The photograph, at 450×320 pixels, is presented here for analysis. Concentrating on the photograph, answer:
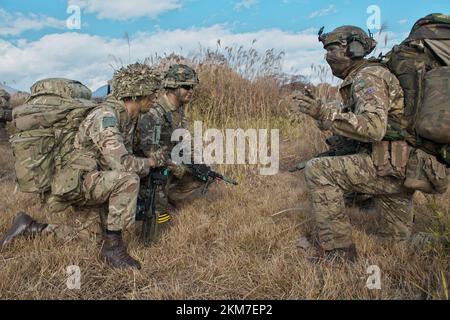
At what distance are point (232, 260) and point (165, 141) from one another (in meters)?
1.92

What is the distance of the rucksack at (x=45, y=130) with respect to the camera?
2.98 meters

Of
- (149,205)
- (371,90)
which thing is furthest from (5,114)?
(371,90)

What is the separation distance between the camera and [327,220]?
9.77ft

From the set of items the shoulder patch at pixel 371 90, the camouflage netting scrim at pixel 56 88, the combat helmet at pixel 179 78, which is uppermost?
the combat helmet at pixel 179 78

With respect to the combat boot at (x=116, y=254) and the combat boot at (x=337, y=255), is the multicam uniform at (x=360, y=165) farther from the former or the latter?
the combat boot at (x=116, y=254)

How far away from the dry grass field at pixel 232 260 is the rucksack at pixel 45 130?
0.59m

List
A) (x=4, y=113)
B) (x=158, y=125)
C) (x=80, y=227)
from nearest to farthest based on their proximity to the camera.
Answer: (x=80, y=227) < (x=158, y=125) < (x=4, y=113)

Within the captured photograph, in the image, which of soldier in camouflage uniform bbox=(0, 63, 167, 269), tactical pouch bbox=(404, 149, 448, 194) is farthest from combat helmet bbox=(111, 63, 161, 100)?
tactical pouch bbox=(404, 149, 448, 194)

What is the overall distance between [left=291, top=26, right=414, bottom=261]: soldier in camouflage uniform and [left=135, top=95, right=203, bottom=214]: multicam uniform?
1.50 meters

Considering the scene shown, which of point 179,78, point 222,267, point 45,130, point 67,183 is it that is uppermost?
point 179,78

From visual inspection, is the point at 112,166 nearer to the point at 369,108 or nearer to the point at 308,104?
the point at 308,104

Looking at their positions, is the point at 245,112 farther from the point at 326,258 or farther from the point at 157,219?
the point at 326,258

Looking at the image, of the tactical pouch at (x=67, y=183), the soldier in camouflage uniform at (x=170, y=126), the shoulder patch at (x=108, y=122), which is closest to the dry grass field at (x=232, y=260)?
the soldier in camouflage uniform at (x=170, y=126)

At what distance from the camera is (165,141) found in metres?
4.27
